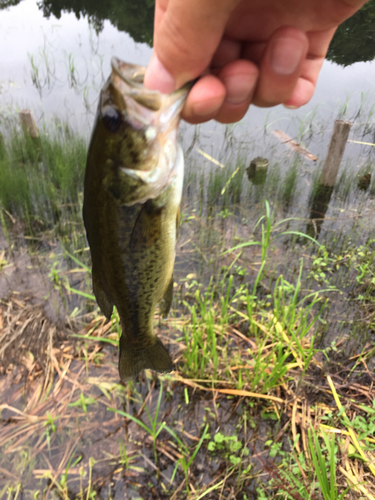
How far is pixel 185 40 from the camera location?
1.12m

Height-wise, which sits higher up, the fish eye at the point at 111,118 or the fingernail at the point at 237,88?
the fingernail at the point at 237,88

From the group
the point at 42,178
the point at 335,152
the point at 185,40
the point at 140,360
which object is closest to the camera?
the point at 185,40

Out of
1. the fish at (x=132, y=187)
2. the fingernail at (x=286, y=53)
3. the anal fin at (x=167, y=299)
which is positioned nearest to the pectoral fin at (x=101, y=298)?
the fish at (x=132, y=187)

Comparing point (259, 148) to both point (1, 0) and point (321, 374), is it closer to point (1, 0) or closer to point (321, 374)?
point (321, 374)

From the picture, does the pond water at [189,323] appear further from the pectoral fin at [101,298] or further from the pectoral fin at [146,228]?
the pectoral fin at [146,228]

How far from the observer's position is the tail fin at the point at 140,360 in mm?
1868

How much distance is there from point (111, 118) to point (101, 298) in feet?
2.72

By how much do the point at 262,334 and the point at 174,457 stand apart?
4.17 feet

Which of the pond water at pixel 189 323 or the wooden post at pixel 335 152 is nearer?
the pond water at pixel 189 323

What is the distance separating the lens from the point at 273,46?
133cm

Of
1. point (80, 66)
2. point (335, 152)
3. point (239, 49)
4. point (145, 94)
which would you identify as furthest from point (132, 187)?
point (80, 66)

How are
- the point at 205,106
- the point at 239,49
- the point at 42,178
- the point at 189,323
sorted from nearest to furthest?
the point at 205,106 → the point at 239,49 → the point at 189,323 → the point at 42,178

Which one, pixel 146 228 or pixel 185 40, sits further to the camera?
pixel 146 228

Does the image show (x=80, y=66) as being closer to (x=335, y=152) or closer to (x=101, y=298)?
(x=335, y=152)
